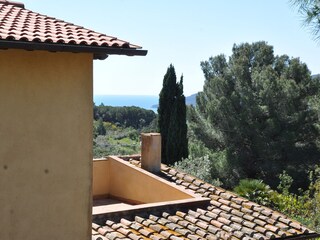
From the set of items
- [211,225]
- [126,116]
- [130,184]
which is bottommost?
[211,225]

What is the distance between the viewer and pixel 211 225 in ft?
30.6

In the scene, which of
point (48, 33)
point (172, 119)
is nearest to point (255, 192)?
point (172, 119)

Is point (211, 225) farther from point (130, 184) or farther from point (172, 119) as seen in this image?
point (172, 119)

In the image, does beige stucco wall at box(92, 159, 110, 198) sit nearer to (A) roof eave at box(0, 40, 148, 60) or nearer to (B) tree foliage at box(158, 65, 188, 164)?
(A) roof eave at box(0, 40, 148, 60)

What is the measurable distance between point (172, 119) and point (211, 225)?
48.8ft

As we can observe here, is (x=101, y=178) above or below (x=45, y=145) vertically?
below

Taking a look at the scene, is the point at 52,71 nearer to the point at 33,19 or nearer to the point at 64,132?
the point at 64,132

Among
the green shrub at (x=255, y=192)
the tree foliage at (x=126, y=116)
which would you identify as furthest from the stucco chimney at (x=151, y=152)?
the tree foliage at (x=126, y=116)

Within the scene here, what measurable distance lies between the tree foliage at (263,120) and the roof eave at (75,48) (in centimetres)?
2160

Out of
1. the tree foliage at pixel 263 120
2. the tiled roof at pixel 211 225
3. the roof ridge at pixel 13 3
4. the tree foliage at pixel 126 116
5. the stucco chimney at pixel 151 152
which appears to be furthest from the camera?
the tree foliage at pixel 126 116

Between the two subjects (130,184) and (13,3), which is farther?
(130,184)

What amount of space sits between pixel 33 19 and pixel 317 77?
2582 cm

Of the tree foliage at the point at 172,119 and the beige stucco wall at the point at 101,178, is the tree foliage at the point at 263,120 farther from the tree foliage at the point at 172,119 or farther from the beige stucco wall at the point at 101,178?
the beige stucco wall at the point at 101,178

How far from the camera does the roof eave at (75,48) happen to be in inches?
192
